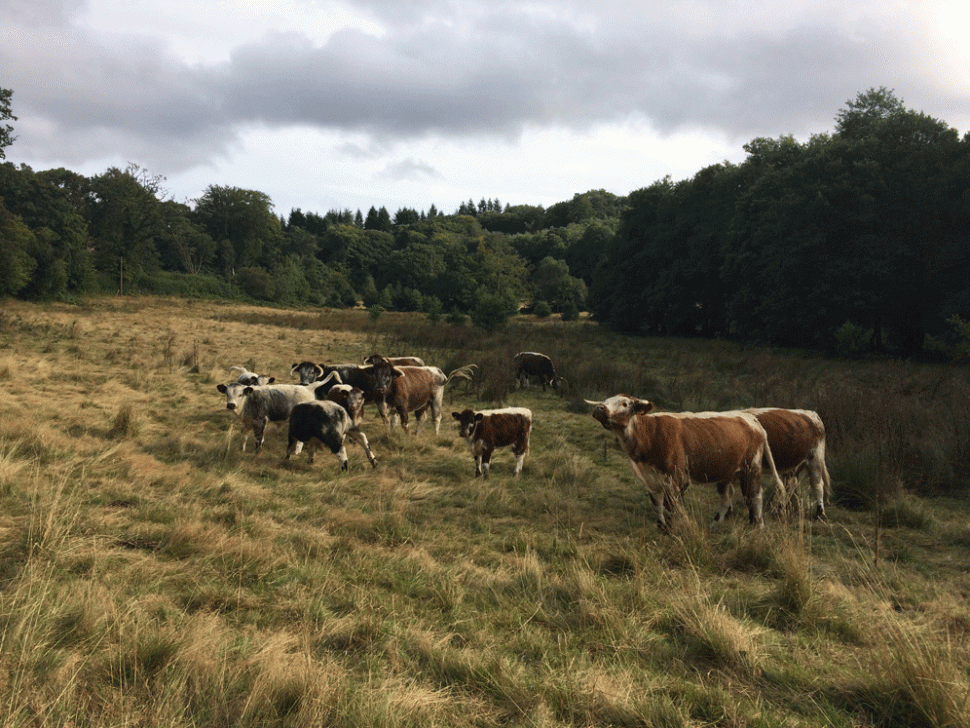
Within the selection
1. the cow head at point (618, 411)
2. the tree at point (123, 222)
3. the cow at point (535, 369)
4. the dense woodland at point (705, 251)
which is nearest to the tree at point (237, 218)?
the dense woodland at point (705, 251)

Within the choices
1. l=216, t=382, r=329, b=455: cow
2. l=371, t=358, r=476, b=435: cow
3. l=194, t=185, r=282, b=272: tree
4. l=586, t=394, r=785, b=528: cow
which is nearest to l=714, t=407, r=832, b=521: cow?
l=586, t=394, r=785, b=528: cow

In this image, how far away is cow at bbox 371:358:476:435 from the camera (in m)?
11.5

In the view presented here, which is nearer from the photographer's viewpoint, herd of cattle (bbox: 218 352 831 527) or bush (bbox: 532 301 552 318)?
herd of cattle (bbox: 218 352 831 527)

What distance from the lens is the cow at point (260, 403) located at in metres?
9.41

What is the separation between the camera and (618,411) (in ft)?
20.2

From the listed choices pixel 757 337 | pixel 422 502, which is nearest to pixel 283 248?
pixel 757 337

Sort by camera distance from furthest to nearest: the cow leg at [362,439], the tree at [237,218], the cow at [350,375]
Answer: the tree at [237,218] < the cow at [350,375] < the cow leg at [362,439]

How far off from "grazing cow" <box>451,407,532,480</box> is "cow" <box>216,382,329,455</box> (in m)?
2.97

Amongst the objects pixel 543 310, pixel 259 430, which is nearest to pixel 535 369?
pixel 259 430

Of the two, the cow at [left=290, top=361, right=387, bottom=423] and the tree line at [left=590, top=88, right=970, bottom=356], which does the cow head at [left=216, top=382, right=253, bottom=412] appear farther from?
the tree line at [left=590, top=88, right=970, bottom=356]

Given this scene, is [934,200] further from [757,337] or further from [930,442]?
[930,442]

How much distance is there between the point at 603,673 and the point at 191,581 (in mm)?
3320

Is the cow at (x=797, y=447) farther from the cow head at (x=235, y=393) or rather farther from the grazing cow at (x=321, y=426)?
the cow head at (x=235, y=393)

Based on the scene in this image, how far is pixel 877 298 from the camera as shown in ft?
75.5
